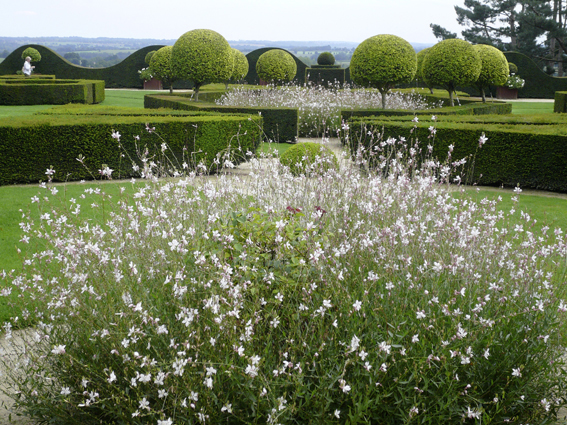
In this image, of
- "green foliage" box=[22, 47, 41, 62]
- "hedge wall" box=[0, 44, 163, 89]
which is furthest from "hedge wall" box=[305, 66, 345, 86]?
"green foliage" box=[22, 47, 41, 62]

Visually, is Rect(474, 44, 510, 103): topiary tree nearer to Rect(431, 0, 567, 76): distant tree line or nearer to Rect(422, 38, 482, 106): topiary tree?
Rect(422, 38, 482, 106): topiary tree

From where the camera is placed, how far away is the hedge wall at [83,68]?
103ft

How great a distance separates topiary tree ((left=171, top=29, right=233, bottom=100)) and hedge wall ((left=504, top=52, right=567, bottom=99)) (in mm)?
20275

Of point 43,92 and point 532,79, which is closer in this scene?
point 43,92

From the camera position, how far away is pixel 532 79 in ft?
95.0

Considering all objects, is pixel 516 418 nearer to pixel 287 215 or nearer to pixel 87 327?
pixel 287 215

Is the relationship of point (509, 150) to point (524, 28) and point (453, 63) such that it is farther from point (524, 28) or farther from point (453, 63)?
point (524, 28)

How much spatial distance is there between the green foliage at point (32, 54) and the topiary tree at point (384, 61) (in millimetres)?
23659

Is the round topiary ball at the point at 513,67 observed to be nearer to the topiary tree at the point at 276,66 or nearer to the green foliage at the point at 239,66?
the topiary tree at the point at 276,66

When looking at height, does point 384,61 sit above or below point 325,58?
below

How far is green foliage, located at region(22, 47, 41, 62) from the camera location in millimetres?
30188

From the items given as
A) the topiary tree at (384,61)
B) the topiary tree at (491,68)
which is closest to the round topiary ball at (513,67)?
the topiary tree at (491,68)

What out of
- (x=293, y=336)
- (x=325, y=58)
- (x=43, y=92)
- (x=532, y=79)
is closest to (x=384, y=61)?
(x=293, y=336)

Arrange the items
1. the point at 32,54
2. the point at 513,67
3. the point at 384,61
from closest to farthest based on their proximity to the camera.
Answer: the point at 384,61 < the point at 513,67 < the point at 32,54
